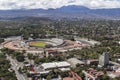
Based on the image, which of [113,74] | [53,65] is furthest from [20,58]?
[113,74]

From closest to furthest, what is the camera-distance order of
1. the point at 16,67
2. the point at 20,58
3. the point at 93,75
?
the point at 93,75, the point at 16,67, the point at 20,58

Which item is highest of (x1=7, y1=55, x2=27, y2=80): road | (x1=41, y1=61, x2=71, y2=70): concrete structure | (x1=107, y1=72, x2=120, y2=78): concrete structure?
(x1=41, y1=61, x2=71, y2=70): concrete structure

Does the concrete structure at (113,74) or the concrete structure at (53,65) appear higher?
the concrete structure at (53,65)

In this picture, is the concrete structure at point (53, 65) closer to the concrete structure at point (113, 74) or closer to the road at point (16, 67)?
the road at point (16, 67)

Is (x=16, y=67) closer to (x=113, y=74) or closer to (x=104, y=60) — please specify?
(x=104, y=60)

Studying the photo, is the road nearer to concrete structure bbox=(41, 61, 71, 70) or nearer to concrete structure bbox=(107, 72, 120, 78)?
concrete structure bbox=(41, 61, 71, 70)

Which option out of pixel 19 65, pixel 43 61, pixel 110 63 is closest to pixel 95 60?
pixel 110 63

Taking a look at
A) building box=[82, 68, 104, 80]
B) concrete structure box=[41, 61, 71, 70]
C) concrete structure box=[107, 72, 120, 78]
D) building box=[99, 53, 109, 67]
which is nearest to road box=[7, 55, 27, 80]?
concrete structure box=[41, 61, 71, 70]

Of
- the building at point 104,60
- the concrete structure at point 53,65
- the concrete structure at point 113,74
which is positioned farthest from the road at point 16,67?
the building at point 104,60

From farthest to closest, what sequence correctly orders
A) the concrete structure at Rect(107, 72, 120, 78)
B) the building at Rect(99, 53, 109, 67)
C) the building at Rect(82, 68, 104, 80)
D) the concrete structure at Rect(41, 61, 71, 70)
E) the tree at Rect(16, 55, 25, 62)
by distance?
1. the tree at Rect(16, 55, 25, 62)
2. the building at Rect(99, 53, 109, 67)
3. the concrete structure at Rect(41, 61, 71, 70)
4. the concrete structure at Rect(107, 72, 120, 78)
5. the building at Rect(82, 68, 104, 80)

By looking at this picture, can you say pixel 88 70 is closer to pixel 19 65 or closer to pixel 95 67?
pixel 95 67

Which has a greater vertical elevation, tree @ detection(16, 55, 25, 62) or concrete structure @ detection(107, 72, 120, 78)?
tree @ detection(16, 55, 25, 62)

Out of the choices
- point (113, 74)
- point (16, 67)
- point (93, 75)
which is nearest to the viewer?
point (93, 75)

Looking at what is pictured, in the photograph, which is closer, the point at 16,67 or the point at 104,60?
the point at 16,67
